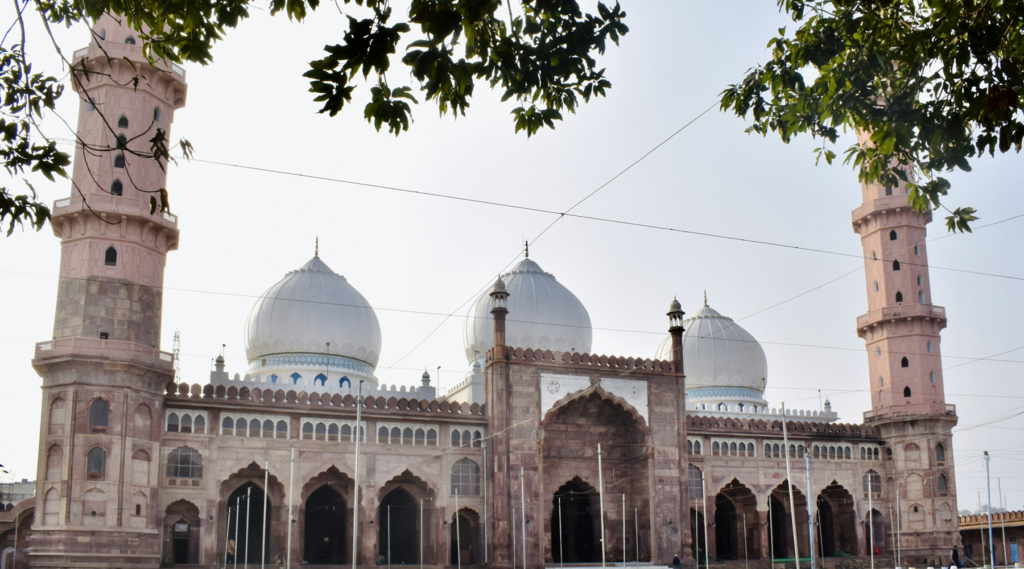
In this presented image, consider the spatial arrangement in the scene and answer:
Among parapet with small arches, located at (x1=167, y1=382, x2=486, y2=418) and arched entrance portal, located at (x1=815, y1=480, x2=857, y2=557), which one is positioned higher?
parapet with small arches, located at (x1=167, y1=382, x2=486, y2=418)

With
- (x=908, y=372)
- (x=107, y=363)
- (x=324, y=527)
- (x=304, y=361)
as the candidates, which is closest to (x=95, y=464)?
(x=107, y=363)

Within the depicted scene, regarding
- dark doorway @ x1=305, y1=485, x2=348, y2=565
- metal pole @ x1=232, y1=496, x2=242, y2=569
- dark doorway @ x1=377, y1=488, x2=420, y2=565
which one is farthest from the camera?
dark doorway @ x1=377, y1=488, x2=420, y2=565

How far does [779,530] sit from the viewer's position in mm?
36281

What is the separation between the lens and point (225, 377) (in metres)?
30.1

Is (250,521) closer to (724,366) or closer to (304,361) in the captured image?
(304,361)

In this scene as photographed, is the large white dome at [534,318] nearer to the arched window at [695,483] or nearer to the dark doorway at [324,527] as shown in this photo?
the arched window at [695,483]

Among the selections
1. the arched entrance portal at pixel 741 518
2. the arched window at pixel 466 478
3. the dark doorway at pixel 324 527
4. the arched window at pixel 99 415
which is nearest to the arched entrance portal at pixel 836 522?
the arched entrance portal at pixel 741 518

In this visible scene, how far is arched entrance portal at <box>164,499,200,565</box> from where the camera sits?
25594mm

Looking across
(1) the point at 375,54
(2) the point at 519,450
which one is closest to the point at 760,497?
(2) the point at 519,450

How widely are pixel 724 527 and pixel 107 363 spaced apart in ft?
76.6

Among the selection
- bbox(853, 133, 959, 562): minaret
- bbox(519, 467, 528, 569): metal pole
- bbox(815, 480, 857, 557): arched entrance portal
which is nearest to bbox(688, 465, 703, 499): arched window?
bbox(815, 480, 857, 557): arched entrance portal

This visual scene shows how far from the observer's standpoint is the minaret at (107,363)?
23.0 metres

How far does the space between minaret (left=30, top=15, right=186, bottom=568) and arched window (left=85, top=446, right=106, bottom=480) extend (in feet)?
0.08

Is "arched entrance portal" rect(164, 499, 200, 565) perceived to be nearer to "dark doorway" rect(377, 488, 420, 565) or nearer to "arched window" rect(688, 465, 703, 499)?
"dark doorway" rect(377, 488, 420, 565)
